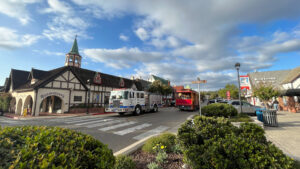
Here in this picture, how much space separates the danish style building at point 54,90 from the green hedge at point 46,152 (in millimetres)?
17256

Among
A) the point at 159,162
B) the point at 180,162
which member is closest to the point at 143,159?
the point at 159,162

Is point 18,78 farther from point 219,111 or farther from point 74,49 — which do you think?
point 219,111

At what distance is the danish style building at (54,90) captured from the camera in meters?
16.8

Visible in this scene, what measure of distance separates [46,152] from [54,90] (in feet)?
66.3

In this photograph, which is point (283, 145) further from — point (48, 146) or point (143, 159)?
point (48, 146)

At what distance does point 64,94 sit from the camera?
61.0 feet

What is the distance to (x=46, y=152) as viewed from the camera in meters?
1.52

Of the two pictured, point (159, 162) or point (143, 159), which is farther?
point (143, 159)

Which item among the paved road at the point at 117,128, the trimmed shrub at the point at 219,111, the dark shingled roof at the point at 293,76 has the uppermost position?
the dark shingled roof at the point at 293,76

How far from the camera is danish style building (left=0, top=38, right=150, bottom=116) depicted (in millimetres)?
16836

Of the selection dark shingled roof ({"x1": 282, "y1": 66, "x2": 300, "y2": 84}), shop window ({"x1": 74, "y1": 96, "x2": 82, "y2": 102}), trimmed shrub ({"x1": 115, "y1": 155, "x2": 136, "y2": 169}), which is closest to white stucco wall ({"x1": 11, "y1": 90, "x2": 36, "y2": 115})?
shop window ({"x1": 74, "y1": 96, "x2": 82, "y2": 102})

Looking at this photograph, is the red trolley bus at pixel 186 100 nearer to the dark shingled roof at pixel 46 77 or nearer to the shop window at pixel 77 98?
the dark shingled roof at pixel 46 77

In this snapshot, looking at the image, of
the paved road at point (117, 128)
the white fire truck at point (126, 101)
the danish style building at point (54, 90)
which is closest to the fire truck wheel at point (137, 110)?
the white fire truck at point (126, 101)

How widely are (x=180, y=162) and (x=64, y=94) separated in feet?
66.5
